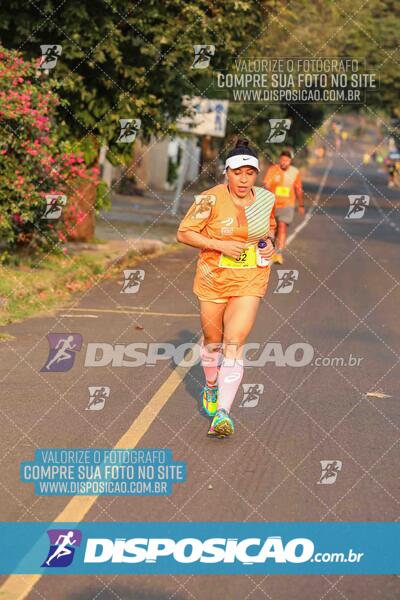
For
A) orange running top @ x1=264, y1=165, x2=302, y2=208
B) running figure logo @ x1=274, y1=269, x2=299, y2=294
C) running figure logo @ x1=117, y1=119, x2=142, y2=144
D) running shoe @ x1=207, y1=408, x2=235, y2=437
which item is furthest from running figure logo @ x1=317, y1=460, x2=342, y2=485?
orange running top @ x1=264, y1=165, x2=302, y2=208

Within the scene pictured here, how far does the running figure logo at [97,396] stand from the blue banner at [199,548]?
125 inches

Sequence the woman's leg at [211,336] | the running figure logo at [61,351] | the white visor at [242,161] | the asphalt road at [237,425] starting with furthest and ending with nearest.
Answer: the running figure logo at [61,351] < the woman's leg at [211,336] < the white visor at [242,161] < the asphalt road at [237,425]

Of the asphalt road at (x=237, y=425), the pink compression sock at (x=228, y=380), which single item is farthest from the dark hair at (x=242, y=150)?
the asphalt road at (x=237, y=425)

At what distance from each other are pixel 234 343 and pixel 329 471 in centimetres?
142

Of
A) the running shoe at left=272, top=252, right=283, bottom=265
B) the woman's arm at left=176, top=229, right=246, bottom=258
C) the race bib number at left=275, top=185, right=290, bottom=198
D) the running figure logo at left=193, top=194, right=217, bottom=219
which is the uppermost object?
the running figure logo at left=193, top=194, right=217, bottom=219

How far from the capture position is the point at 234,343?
896 cm

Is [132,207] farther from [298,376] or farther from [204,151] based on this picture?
[298,376]

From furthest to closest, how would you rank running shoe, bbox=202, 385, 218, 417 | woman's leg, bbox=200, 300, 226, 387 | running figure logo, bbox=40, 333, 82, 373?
running figure logo, bbox=40, 333, 82, 373 → running shoe, bbox=202, 385, 218, 417 → woman's leg, bbox=200, 300, 226, 387

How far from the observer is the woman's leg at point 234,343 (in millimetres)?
8891

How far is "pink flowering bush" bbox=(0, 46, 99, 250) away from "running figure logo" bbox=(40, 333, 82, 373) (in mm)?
4173

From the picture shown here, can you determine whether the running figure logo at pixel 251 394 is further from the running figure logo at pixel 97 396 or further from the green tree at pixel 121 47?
the green tree at pixel 121 47

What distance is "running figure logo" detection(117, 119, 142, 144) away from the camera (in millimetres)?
22058

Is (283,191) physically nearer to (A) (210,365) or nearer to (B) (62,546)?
(A) (210,365)

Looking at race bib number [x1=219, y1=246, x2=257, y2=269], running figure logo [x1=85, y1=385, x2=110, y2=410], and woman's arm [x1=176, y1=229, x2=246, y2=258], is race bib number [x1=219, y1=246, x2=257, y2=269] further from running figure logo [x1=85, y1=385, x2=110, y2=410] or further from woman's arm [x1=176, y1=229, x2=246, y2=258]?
running figure logo [x1=85, y1=385, x2=110, y2=410]
